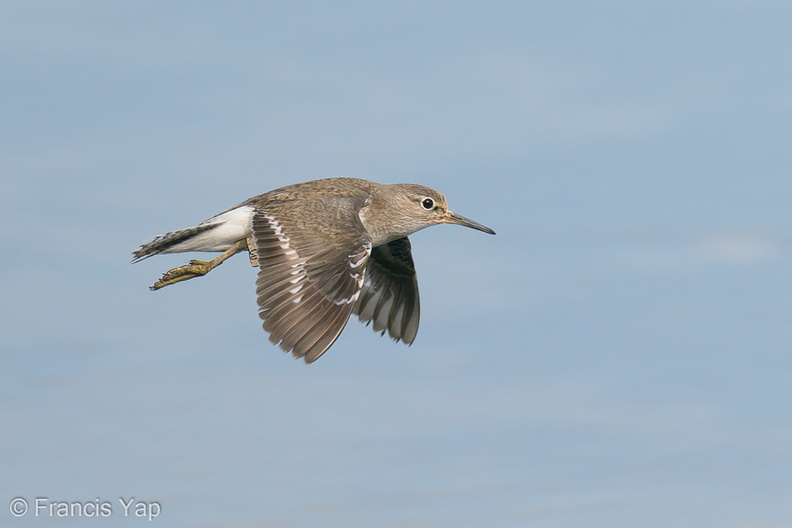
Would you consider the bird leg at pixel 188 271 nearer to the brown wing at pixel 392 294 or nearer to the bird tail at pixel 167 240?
the bird tail at pixel 167 240

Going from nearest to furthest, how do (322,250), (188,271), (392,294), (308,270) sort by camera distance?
(308,270) < (322,250) < (188,271) < (392,294)

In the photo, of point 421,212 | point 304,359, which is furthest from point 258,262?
point 421,212

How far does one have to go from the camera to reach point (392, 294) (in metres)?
18.7

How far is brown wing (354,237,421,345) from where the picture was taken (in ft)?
60.5

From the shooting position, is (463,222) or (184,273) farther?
(463,222)

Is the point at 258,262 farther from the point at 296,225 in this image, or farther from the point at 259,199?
the point at 259,199

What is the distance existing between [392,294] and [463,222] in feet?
5.76

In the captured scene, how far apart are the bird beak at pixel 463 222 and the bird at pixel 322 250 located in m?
0.02

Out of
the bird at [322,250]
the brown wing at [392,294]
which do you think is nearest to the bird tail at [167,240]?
the bird at [322,250]

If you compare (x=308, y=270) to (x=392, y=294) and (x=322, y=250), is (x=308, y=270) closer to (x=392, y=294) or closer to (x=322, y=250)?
(x=322, y=250)

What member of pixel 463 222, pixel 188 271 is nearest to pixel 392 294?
pixel 463 222

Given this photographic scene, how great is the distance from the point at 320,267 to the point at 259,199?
7.42ft

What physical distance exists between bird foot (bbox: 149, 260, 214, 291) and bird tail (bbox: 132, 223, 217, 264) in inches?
14.1

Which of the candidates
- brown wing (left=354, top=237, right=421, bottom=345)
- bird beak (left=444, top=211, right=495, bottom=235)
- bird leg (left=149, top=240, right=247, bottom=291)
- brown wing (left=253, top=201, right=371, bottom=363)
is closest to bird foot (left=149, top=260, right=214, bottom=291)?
bird leg (left=149, top=240, right=247, bottom=291)
